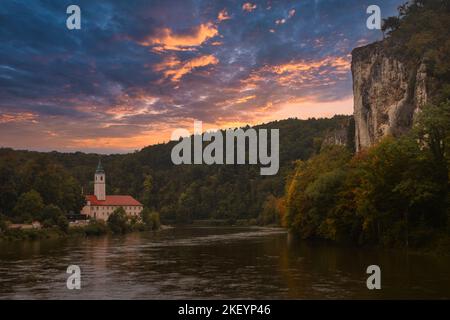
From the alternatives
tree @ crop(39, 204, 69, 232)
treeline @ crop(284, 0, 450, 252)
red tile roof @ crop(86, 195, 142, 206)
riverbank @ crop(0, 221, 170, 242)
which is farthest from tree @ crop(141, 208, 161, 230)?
treeline @ crop(284, 0, 450, 252)

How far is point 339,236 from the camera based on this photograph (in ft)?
209

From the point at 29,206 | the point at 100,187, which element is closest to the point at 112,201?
the point at 100,187

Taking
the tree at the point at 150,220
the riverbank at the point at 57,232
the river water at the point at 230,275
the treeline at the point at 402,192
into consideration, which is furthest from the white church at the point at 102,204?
the river water at the point at 230,275

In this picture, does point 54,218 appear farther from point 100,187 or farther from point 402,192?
point 402,192

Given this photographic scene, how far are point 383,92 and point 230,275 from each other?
56.9 meters

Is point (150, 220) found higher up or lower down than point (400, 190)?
lower down

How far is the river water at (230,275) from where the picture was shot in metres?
28.6

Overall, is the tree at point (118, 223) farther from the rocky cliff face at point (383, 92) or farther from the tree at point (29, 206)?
the rocky cliff face at point (383, 92)

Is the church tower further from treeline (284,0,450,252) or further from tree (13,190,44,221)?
treeline (284,0,450,252)

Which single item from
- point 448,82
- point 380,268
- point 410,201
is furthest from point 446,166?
point 448,82

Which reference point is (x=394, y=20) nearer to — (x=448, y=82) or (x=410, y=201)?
(x=448, y=82)

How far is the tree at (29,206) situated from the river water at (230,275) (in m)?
53.2

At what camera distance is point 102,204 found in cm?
15262
